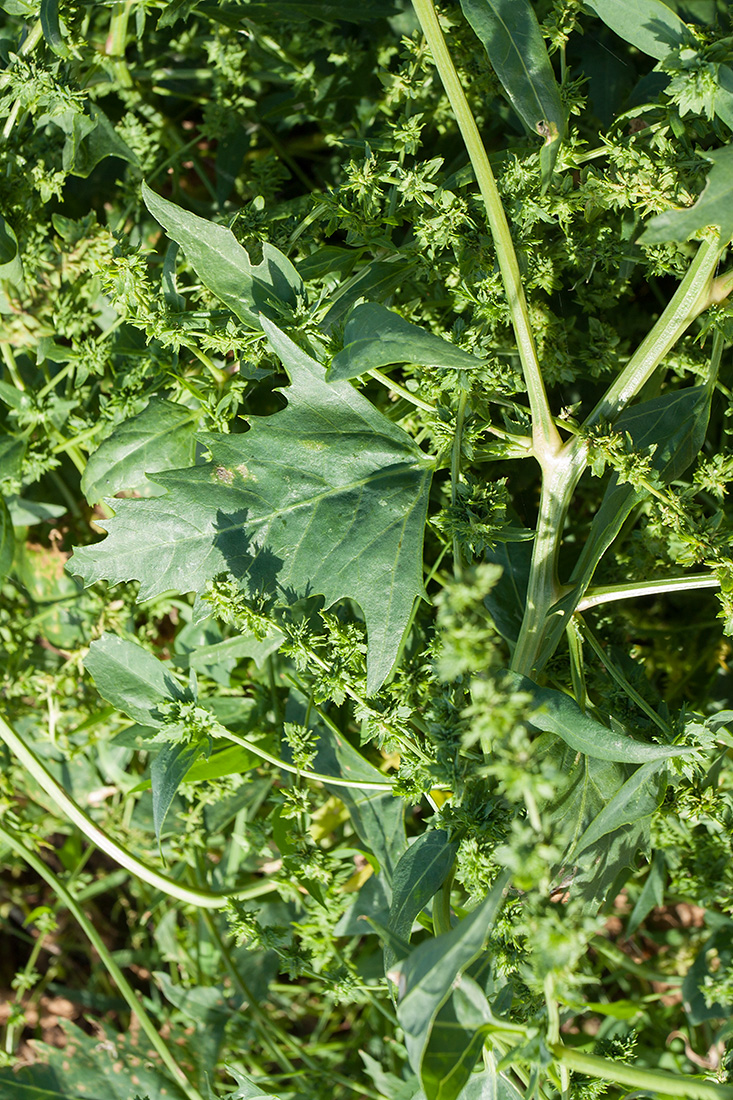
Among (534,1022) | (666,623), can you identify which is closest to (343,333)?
(534,1022)

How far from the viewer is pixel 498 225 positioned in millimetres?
1212

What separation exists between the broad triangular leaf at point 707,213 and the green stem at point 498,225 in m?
0.20

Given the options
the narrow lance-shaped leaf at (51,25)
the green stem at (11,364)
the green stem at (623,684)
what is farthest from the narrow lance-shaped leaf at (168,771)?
the narrow lance-shaped leaf at (51,25)

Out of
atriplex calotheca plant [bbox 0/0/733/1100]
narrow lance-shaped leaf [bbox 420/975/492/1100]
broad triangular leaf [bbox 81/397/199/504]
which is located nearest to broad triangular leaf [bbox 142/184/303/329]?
atriplex calotheca plant [bbox 0/0/733/1100]

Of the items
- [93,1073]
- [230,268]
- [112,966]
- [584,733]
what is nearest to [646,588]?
[584,733]

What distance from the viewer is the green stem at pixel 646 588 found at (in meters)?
1.26

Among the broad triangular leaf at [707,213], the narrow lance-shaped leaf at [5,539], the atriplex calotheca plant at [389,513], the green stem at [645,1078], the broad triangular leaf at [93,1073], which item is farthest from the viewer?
the broad triangular leaf at [93,1073]

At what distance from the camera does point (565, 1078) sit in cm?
114

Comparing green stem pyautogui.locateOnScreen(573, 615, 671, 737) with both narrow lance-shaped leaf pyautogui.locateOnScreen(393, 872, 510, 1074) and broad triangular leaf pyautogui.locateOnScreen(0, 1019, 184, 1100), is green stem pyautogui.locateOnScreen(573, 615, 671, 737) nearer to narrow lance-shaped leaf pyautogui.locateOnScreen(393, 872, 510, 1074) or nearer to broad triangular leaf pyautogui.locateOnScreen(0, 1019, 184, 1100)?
narrow lance-shaped leaf pyautogui.locateOnScreen(393, 872, 510, 1074)

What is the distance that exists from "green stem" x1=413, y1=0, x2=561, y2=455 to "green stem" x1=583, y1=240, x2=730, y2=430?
0.08 meters

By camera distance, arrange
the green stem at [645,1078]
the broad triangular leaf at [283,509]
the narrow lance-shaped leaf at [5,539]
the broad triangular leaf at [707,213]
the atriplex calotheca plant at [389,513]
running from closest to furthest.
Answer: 1. the green stem at [645,1078]
2. the broad triangular leaf at [707,213]
3. the atriplex calotheca plant at [389,513]
4. the broad triangular leaf at [283,509]
5. the narrow lance-shaped leaf at [5,539]

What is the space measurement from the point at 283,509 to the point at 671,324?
677 mm

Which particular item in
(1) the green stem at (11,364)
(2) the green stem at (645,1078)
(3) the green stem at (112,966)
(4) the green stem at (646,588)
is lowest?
(3) the green stem at (112,966)

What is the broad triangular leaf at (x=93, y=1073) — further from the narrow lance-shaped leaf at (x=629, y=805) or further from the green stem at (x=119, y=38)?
the green stem at (x=119, y=38)
